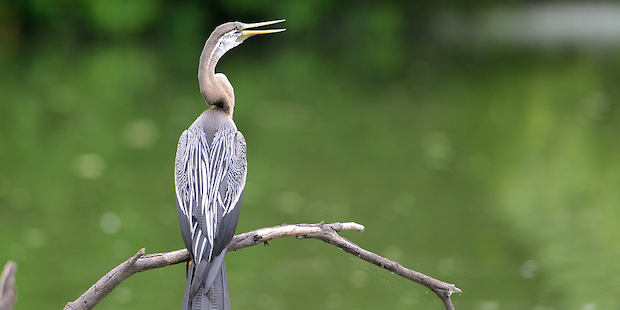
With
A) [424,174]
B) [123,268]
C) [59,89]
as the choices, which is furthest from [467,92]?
[123,268]

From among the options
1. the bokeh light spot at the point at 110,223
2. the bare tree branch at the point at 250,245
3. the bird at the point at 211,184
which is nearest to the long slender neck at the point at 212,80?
the bird at the point at 211,184

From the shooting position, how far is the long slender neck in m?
4.38

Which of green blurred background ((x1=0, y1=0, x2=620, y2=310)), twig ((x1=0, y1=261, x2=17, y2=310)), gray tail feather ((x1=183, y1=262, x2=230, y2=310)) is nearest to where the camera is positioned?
twig ((x1=0, y1=261, x2=17, y2=310))

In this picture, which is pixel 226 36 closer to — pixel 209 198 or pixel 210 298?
pixel 209 198

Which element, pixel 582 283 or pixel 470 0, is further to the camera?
pixel 470 0

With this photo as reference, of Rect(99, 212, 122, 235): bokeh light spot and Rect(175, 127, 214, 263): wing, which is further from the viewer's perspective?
Rect(99, 212, 122, 235): bokeh light spot

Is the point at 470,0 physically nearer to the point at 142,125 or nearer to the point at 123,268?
the point at 142,125

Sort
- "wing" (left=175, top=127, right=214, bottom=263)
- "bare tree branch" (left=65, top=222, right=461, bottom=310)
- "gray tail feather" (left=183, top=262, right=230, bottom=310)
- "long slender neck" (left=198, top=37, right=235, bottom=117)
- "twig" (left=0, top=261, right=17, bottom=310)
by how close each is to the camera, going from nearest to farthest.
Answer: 1. "twig" (left=0, top=261, right=17, bottom=310)
2. "bare tree branch" (left=65, top=222, right=461, bottom=310)
3. "gray tail feather" (left=183, top=262, right=230, bottom=310)
4. "wing" (left=175, top=127, right=214, bottom=263)
5. "long slender neck" (left=198, top=37, right=235, bottom=117)

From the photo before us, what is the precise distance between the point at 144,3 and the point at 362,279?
88.3ft

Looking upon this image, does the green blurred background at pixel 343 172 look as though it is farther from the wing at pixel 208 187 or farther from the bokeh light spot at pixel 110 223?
the wing at pixel 208 187

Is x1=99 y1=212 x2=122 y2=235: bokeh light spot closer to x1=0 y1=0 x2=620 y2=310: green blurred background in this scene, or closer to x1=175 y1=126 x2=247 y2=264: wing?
x1=0 y1=0 x2=620 y2=310: green blurred background

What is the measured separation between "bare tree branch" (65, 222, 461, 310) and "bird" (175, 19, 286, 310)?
0.39 feet

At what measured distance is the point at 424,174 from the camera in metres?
13.5

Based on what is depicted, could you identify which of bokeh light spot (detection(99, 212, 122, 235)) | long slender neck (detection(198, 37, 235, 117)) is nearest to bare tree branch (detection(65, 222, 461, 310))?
long slender neck (detection(198, 37, 235, 117))
